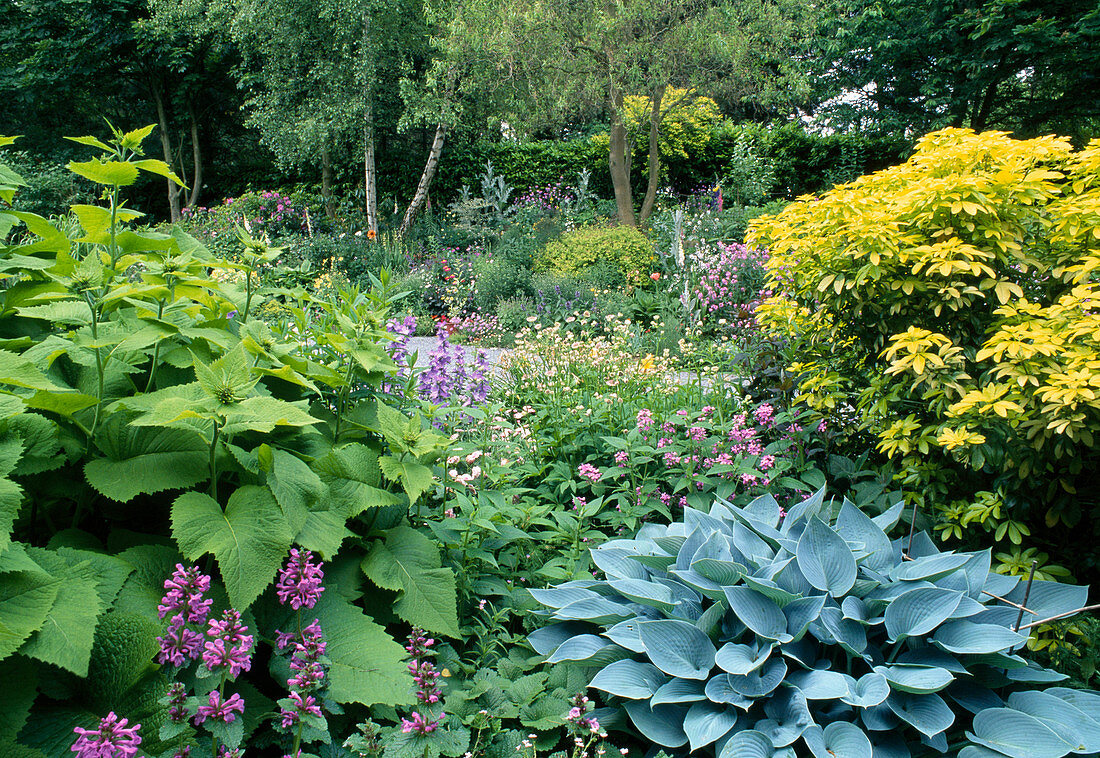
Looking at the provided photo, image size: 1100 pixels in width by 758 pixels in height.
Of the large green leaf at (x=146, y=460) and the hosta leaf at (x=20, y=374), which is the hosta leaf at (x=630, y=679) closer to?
the large green leaf at (x=146, y=460)

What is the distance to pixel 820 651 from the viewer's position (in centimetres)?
Answer: 199

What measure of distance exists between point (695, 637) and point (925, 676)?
1.97 ft

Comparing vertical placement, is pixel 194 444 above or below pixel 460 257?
above

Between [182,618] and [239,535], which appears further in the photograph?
[239,535]

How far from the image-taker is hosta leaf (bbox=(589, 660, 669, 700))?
186cm

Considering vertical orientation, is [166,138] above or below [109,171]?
above

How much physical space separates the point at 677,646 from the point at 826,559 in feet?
1.82

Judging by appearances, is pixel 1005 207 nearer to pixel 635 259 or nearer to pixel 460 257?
pixel 635 259

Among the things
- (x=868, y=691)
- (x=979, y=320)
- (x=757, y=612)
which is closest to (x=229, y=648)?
(x=757, y=612)

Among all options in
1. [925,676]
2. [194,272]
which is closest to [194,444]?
[194,272]

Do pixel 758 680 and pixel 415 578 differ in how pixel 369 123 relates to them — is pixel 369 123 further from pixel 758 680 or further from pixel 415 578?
pixel 758 680

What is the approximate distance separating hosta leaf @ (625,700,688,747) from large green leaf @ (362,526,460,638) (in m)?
0.57

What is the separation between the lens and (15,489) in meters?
1.21

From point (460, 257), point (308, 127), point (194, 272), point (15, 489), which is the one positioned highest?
point (308, 127)
